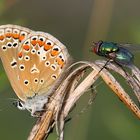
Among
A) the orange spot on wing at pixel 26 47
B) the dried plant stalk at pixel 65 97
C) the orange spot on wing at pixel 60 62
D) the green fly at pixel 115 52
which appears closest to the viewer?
the dried plant stalk at pixel 65 97

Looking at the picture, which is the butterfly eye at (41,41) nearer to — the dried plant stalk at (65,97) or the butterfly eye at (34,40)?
the butterfly eye at (34,40)

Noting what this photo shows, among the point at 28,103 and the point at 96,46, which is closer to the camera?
the point at 96,46

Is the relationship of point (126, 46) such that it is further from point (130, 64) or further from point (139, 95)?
point (139, 95)

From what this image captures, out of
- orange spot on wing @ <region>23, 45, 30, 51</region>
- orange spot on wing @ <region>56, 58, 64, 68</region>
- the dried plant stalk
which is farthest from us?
orange spot on wing @ <region>23, 45, 30, 51</region>

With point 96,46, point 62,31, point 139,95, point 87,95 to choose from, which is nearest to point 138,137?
point 87,95

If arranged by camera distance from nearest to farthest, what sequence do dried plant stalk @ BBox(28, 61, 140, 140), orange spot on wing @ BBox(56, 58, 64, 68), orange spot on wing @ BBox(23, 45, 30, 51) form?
dried plant stalk @ BBox(28, 61, 140, 140) → orange spot on wing @ BBox(56, 58, 64, 68) → orange spot on wing @ BBox(23, 45, 30, 51)

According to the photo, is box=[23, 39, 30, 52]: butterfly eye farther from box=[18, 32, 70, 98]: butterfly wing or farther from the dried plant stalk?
the dried plant stalk

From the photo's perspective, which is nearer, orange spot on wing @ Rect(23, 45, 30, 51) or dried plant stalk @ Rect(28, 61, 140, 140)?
dried plant stalk @ Rect(28, 61, 140, 140)

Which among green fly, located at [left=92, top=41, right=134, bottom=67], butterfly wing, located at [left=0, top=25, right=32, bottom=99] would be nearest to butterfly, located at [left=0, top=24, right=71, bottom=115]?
butterfly wing, located at [left=0, top=25, right=32, bottom=99]

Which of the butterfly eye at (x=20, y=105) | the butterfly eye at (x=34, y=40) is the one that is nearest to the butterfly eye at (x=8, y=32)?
the butterfly eye at (x=34, y=40)
